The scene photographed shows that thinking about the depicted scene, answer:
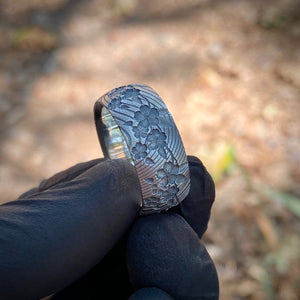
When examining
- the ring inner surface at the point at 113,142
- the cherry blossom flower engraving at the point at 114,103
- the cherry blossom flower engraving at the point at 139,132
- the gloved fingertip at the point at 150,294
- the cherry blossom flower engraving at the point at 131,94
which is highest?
the cherry blossom flower engraving at the point at 131,94

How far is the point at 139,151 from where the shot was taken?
2.45ft

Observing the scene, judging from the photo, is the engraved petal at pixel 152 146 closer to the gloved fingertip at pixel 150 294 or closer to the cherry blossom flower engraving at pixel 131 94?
the cherry blossom flower engraving at pixel 131 94

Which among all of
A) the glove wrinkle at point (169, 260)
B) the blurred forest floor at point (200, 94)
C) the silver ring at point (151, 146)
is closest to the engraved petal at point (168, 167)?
the silver ring at point (151, 146)

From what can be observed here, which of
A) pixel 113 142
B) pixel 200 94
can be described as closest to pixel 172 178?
pixel 113 142

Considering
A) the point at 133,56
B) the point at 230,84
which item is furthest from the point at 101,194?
the point at 133,56

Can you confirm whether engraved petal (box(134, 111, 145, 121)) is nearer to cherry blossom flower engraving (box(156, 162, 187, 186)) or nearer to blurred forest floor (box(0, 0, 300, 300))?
cherry blossom flower engraving (box(156, 162, 187, 186))

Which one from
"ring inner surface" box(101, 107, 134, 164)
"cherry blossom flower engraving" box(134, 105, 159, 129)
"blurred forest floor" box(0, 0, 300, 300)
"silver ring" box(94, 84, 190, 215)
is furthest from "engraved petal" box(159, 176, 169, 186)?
"blurred forest floor" box(0, 0, 300, 300)

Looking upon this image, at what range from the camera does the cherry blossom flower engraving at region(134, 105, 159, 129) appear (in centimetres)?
76

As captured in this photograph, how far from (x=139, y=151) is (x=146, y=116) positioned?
0.08 meters

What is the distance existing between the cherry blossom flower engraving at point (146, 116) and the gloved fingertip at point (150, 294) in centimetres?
32

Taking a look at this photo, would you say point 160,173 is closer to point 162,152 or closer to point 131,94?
point 162,152

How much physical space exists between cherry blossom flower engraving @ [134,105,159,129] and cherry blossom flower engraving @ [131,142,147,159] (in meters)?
0.04

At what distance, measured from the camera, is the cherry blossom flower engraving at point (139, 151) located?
0.75 m

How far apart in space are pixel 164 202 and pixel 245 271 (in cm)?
64
